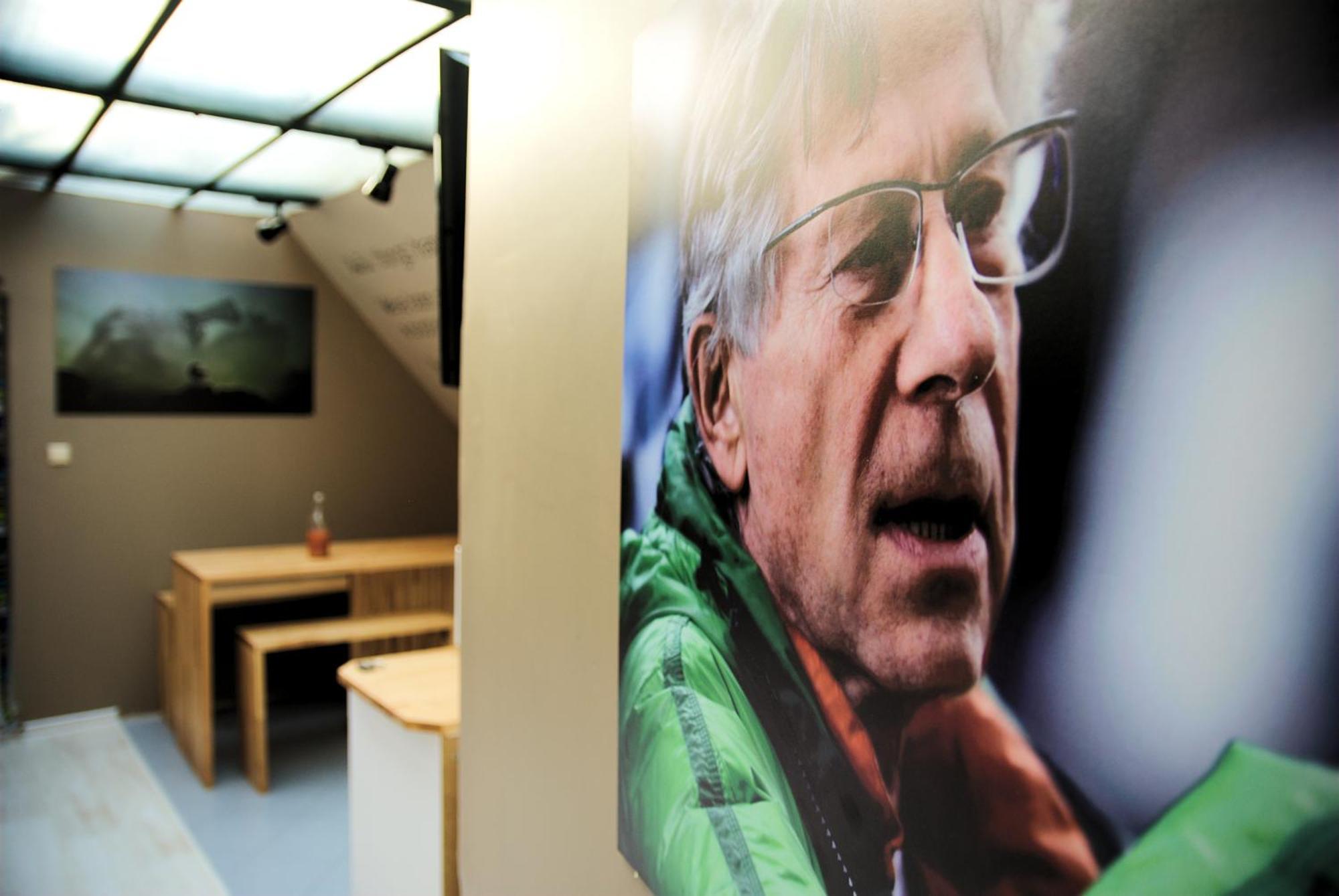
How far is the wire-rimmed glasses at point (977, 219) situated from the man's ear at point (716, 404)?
0.19m

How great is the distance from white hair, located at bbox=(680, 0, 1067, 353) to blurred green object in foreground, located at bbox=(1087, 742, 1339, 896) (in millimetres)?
469

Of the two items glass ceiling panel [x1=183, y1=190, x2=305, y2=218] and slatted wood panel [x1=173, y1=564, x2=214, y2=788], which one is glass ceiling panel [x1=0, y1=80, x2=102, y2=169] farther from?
slatted wood panel [x1=173, y1=564, x2=214, y2=788]

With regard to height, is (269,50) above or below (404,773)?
above

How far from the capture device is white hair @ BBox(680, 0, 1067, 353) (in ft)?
2.56

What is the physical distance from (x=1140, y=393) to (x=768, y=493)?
401 millimetres

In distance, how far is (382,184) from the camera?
3.32 m

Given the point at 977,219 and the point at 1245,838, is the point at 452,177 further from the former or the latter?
the point at 1245,838

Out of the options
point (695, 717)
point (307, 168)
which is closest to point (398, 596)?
point (307, 168)

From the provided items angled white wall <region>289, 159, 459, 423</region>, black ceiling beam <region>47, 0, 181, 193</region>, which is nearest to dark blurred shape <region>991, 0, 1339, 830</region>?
black ceiling beam <region>47, 0, 181, 193</region>

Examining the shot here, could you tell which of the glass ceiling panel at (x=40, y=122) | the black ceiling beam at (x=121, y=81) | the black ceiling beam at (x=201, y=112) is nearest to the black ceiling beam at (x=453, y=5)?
the black ceiling beam at (x=121, y=81)

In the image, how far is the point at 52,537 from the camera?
A: 502cm

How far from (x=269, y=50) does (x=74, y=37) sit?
1.85 ft

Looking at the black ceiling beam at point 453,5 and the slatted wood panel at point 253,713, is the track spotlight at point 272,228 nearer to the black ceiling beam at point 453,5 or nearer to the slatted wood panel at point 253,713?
the slatted wood panel at point 253,713

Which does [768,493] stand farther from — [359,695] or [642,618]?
[359,695]
